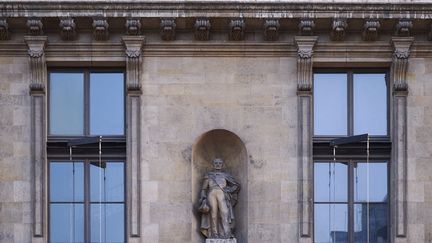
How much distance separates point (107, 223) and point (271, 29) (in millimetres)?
5528

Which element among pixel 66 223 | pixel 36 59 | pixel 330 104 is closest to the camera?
pixel 36 59

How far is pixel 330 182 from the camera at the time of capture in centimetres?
2883

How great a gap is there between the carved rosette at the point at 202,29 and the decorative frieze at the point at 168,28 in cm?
50

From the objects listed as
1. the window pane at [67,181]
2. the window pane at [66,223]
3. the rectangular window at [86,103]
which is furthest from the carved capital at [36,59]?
the window pane at [66,223]

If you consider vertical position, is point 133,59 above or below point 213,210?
above

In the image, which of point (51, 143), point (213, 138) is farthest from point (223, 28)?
point (51, 143)

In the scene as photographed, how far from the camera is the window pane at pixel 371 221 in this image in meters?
28.8

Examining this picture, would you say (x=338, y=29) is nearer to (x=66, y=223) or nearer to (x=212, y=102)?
(x=212, y=102)

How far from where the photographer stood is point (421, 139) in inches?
1121

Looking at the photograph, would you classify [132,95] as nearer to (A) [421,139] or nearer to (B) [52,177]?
(B) [52,177]

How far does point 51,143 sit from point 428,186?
8238 millimetres

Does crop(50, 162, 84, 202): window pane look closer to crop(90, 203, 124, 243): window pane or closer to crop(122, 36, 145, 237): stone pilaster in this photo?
crop(90, 203, 124, 243): window pane

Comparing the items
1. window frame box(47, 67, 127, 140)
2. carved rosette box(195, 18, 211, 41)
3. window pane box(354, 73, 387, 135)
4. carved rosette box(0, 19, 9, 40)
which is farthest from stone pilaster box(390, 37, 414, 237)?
carved rosette box(0, 19, 9, 40)

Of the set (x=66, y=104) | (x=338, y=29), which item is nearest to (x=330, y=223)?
(x=338, y=29)
